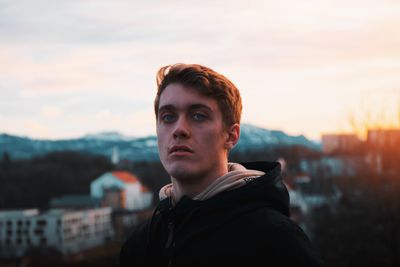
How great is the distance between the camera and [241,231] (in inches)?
67.5

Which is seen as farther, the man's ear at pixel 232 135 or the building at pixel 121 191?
the building at pixel 121 191

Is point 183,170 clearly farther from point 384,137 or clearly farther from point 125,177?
point 125,177

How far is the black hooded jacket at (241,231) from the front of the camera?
1664 mm

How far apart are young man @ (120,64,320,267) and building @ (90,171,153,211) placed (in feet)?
208

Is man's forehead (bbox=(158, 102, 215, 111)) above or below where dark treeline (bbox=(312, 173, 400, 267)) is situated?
above

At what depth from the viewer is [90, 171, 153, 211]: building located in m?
65.4

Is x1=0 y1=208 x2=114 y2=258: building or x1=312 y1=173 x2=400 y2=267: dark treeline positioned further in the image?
x1=0 y1=208 x2=114 y2=258: building

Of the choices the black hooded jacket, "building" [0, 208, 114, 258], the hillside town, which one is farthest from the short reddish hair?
"building" [0, 208, 114, 258]

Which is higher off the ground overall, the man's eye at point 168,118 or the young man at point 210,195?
the man's eye at point 168,118

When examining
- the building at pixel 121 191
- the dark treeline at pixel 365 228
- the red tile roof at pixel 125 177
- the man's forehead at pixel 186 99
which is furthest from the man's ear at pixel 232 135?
the red tile roof at pixel 125 177

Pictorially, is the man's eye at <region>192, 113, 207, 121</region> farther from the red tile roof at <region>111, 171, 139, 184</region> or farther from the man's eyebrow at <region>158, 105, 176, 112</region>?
the red tile roof at <region>111, 171, 139, 184</region>

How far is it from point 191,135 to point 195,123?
0.04 meters

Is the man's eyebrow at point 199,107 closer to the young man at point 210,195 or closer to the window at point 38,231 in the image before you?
the young man at point 210,195

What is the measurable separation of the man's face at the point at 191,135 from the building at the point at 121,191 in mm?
63559
